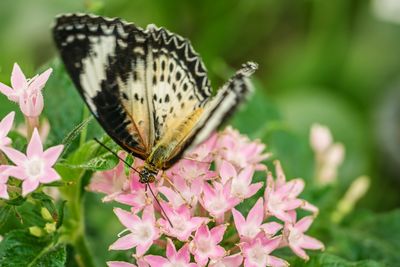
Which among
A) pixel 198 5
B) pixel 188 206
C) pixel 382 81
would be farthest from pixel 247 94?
pixel 382 81

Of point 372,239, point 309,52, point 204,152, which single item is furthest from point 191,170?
point 309,52

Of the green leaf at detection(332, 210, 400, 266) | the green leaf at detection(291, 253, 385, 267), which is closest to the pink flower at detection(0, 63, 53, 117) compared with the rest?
the green leaf at detection(291, 253, 385, 267)

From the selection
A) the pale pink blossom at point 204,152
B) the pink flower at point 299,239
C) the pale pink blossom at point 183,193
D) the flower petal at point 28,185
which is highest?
the pale pink blossom at point 204,152

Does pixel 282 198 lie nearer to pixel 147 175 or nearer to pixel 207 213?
pixel 207 213

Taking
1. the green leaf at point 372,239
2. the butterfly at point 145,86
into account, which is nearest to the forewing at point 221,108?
the butterfly at point 145,86

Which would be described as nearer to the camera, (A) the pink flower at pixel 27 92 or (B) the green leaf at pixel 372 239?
(A) the pink flower at pixel 27 92

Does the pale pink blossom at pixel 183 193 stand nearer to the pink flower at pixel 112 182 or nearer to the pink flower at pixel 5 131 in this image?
the pink flower at pixel 112 182

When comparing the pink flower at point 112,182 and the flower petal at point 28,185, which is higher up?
the pink flower at point 112,182
